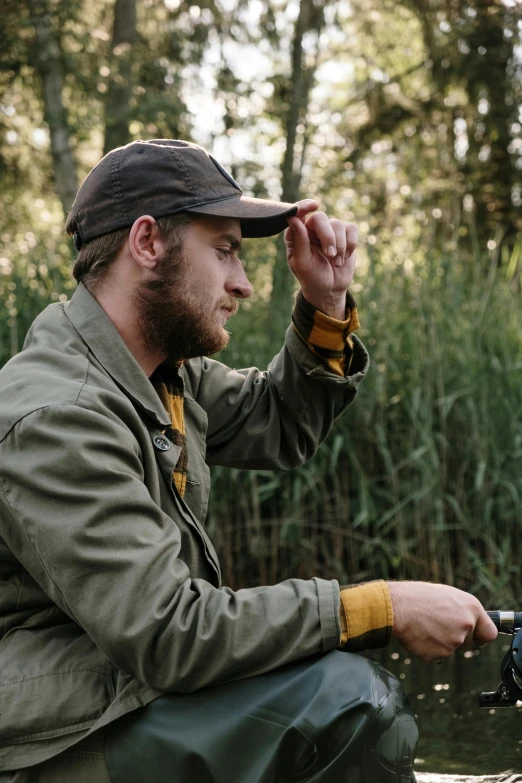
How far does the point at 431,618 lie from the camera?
177 cm

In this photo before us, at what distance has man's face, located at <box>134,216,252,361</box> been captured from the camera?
2.10 m

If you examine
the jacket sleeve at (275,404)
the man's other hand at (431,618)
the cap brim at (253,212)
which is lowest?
the man's other hand at (431,618)

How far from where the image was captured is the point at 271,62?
11.2 metres

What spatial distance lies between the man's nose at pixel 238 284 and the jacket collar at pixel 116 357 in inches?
11.6

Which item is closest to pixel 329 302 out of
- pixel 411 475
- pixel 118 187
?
pixel 118 187

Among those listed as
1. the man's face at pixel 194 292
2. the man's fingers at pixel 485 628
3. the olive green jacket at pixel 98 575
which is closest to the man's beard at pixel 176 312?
the man's face at pixel 194 292

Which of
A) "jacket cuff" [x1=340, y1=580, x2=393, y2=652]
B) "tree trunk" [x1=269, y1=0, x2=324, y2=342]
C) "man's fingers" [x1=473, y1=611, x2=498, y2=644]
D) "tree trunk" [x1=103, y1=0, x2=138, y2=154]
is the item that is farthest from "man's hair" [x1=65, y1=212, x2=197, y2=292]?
"tree trunk" [x1=269, y1=0, x2=324, y2=342]

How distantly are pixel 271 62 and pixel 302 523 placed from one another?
26.5ft

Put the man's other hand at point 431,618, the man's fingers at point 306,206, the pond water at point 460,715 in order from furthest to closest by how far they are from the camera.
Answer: the pond water at point 460,715
the man's fingers at point 306,206
the man's other hand at point 431,618

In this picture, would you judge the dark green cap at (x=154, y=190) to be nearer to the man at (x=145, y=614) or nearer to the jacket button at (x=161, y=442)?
the man at (x=145, y=614)

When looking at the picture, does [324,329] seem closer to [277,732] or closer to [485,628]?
[485,628]

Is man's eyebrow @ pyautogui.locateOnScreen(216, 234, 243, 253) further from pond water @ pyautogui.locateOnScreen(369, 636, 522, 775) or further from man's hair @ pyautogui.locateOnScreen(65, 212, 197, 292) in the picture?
pond water @ pyautogui.locateOnScreen(369, 636, 522, 775)

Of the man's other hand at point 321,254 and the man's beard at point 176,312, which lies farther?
the man's other hand at point 321,254

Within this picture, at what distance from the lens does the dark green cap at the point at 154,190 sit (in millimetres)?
2098
